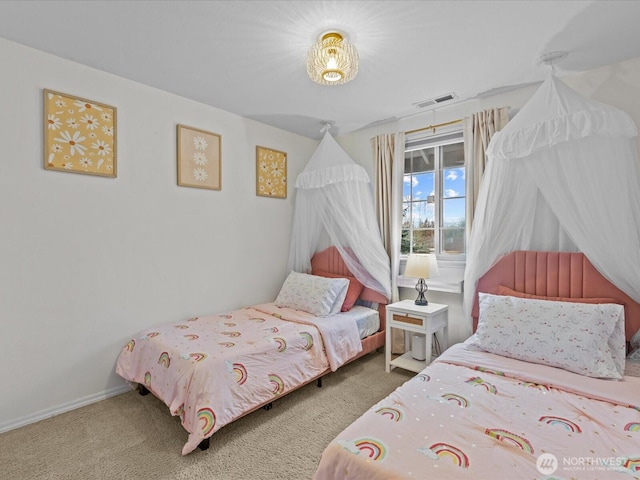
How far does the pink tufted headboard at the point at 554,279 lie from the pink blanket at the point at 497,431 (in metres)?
0.63

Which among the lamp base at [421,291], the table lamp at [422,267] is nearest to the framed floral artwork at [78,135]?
the table lamp at [422,267]

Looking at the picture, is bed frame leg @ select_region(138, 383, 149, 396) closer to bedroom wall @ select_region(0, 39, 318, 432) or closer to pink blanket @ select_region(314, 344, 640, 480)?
bedroom wall @ select_region(0, 39, 318, 432)

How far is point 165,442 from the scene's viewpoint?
2.12 m

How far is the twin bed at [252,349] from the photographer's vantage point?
81.1 inches

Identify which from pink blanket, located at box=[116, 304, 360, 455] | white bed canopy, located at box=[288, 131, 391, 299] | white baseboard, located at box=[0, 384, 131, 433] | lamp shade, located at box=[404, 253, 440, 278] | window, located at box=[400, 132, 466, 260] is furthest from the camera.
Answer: white bed canopy, located at box=[288, 131, 391, 299]

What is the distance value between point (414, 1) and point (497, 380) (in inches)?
86.5

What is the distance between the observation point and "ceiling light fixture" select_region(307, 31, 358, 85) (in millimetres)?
2131

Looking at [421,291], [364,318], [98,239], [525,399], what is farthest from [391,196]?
[98,239]

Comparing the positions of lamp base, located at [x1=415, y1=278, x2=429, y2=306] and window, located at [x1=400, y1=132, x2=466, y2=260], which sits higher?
window, located at [x1=400, y1=132, x2=466, y2=260]

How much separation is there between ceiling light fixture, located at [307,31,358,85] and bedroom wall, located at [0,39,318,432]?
5.19ft

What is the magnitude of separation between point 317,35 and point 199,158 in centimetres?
166

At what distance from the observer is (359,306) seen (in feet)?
11.9

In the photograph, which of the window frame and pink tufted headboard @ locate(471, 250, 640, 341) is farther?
the window frame

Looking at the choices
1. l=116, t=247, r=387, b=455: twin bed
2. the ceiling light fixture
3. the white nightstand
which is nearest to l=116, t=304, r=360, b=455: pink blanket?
l=116, t=247, r=387, b=455: twin bed
